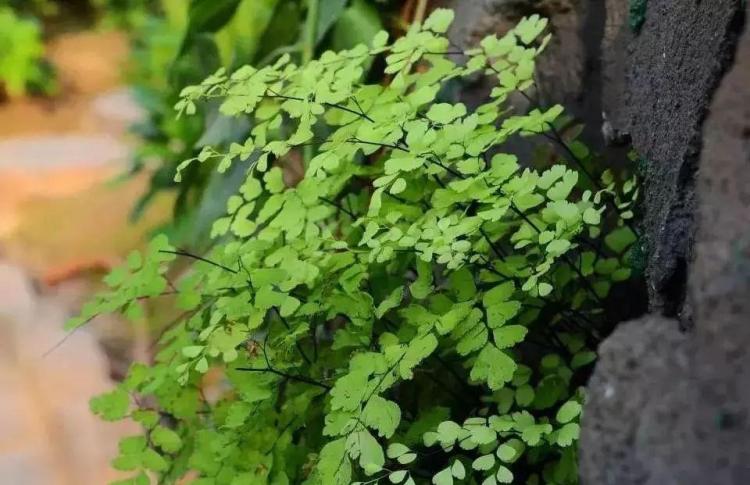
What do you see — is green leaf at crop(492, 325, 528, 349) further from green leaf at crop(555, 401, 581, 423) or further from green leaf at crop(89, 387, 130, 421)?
green leaf at crop(89, 387, 130, 421)

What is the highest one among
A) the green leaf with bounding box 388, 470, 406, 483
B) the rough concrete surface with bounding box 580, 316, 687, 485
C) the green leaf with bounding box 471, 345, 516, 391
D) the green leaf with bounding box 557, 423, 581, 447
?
the rough concrete surface with bounding box 580, 316, 687, 485

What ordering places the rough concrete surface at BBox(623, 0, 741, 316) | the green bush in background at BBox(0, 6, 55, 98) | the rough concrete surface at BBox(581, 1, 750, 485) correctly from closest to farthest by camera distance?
the rough concrete surface at BBox(581, 1, 750, 485), the rough concrete surface at BBox(623, 0, 741, 316), the green bush in background at BBox(0, 6, 55, 98)

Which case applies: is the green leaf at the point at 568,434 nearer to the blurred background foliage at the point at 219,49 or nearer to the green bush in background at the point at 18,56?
the blurred background foliage at the point at 219,49

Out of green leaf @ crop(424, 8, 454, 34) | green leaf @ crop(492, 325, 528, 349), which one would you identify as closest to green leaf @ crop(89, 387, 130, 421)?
green leaf @ crop(492, 325, 528, 349)

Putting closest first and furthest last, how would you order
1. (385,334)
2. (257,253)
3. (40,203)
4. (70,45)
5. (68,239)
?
(385,334), (257,253), (68,239), (40,203), (70,45)

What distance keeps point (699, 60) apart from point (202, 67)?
142cm

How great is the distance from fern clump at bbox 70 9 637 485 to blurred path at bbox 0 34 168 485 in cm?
112

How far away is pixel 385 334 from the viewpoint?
107 cm

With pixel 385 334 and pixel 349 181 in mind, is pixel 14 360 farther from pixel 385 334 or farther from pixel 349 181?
pixel 385 334

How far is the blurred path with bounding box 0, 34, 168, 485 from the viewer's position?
2297 mm

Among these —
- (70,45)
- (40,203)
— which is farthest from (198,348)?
(70,45)

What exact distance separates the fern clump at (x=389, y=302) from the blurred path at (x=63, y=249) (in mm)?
1117

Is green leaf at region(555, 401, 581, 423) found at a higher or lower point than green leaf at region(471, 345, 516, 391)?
lower

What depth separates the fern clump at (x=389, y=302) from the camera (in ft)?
3.27
